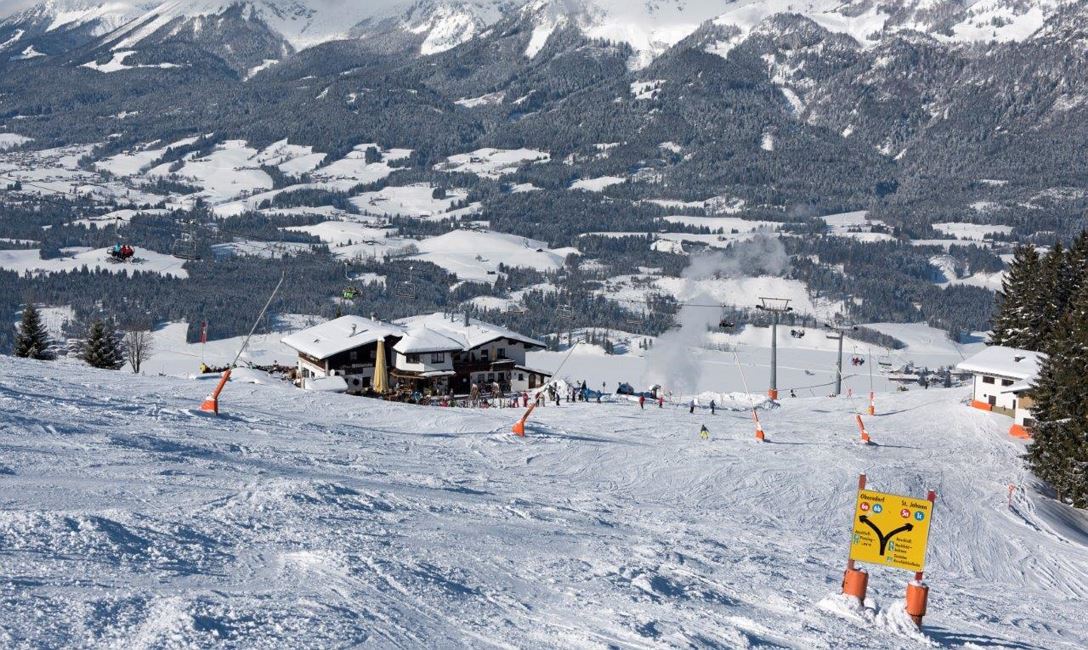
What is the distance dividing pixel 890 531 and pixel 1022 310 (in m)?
49.1

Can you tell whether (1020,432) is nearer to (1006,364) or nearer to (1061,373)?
(1061,373)

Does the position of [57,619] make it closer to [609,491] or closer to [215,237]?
[609,491]

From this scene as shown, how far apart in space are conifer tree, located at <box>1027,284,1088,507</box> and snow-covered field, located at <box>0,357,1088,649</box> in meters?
3.41

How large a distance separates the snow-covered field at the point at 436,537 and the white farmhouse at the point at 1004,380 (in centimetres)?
2028

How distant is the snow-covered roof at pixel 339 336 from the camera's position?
59656 millimetres

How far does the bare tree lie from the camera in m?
83.3

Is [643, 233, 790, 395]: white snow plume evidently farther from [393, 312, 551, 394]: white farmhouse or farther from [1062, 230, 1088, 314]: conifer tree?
[1062, 230, 1088, 314]: conifer tree

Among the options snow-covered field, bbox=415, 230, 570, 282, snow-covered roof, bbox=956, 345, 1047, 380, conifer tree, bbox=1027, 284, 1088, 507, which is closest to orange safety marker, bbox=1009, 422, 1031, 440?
conifer tree, bbox=1027, 284, 1088, 507

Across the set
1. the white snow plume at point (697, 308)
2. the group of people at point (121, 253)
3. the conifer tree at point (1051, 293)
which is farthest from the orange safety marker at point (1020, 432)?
the white snow plume at point (697, 308)

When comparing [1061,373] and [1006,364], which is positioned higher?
[1006,364]

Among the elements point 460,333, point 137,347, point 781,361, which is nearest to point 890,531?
point 460,333

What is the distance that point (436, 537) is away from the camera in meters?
13.9

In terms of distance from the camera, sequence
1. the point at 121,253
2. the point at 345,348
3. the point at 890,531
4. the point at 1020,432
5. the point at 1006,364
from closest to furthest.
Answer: the point at 890,531
the point at 1020,432
the point at 1006,364
the point at 121,253
the point at 345,348

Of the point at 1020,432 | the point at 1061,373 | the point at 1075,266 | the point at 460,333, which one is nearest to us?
the point at 1061,373
